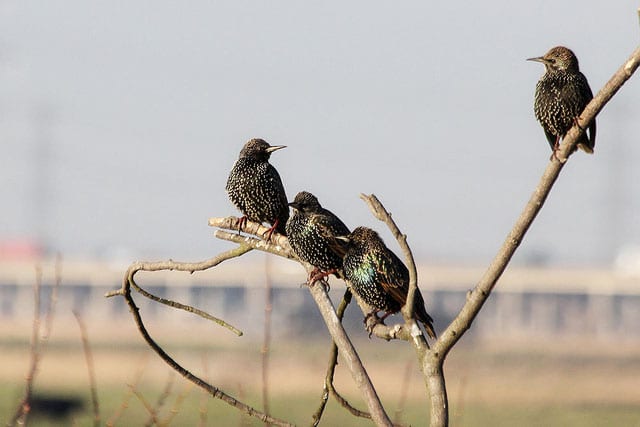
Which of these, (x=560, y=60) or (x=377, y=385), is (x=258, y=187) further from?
(x=377, y=385)

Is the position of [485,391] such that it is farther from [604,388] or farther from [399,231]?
[399,231]

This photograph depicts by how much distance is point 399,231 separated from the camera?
10.8 feet

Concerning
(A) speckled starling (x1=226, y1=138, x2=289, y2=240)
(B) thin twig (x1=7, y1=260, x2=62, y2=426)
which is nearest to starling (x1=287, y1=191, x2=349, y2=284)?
(A) speckled starling (x1=226, y1=138, x2=289, y2=240)

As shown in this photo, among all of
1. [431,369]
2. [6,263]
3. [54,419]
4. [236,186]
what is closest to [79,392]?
→ [54,419]

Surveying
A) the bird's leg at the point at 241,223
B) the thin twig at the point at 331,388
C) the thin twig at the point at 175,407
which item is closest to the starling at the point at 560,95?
the thin twig at the point at 331,388

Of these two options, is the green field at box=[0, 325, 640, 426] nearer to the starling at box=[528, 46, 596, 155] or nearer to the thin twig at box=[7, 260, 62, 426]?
the thin twig at box=[7, 260, 62, 426]

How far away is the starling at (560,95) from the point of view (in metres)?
4.54

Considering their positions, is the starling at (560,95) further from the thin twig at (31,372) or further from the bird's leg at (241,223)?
the thin twig at (31,372)

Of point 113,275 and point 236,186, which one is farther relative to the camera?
point 113,275

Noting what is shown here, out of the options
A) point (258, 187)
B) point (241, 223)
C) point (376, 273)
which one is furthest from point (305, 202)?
point (258, 187)

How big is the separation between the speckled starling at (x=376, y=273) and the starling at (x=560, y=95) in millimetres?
749

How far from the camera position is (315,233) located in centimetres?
486

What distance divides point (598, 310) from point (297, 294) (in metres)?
28.1

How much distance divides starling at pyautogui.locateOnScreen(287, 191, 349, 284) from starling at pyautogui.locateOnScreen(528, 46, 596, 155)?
0.92 metres
